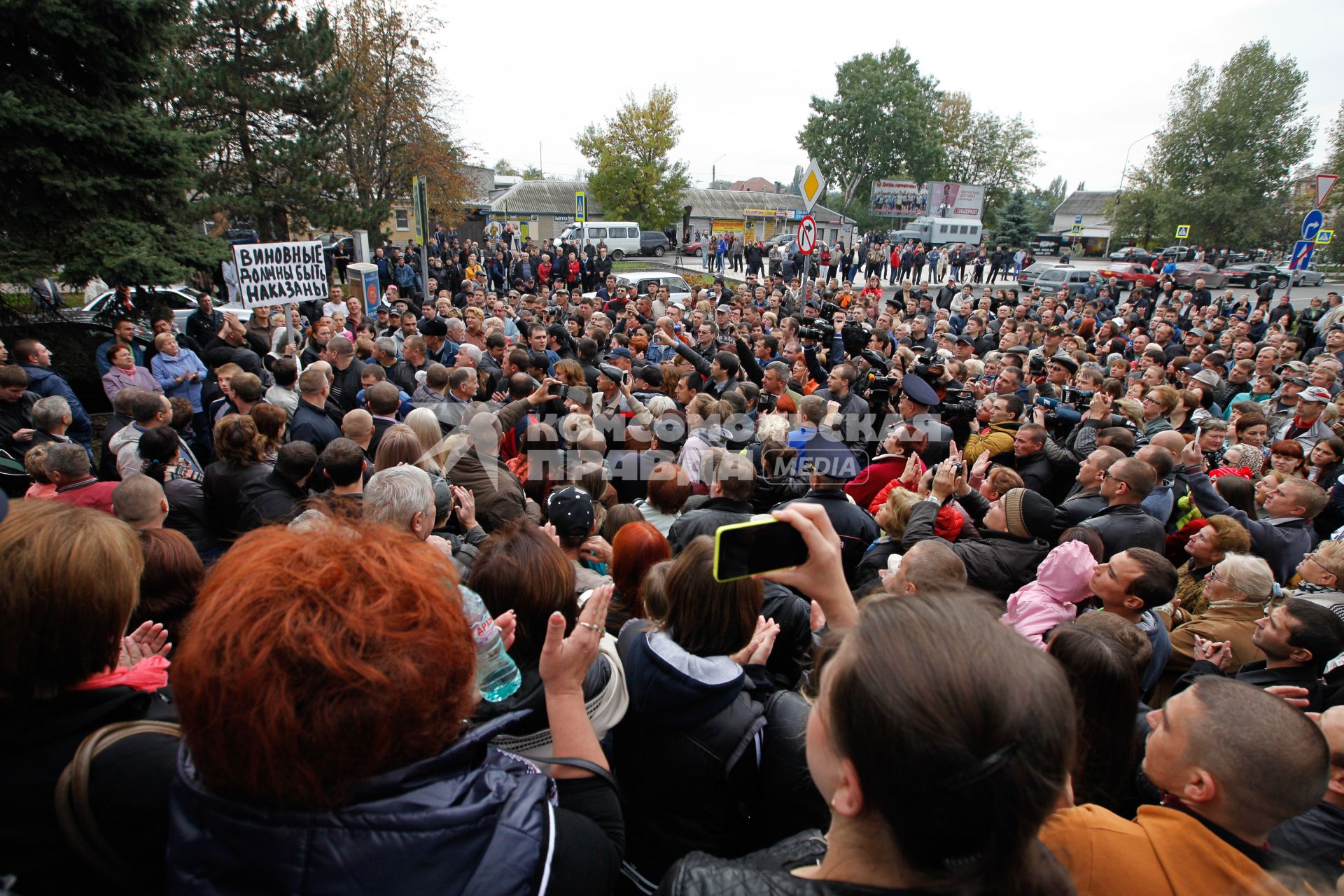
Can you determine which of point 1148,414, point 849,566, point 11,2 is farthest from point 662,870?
point 11,2

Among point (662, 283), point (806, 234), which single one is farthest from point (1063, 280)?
point (806, 234)

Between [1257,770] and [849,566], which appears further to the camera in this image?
[849,566]

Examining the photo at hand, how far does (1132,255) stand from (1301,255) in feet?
133

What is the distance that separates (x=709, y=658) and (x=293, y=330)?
8960 mm

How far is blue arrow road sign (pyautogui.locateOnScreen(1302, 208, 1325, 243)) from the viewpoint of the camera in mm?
10250

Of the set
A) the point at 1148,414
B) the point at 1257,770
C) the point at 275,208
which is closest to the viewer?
the point at 1257,770

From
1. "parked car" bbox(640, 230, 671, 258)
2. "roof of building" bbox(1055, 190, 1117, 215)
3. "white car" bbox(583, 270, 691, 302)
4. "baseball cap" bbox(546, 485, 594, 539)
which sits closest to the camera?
"baseball cap" bbox(546, 485, 594, 539)

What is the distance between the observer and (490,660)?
177 cm

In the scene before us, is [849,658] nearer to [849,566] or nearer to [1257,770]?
[1257,770]

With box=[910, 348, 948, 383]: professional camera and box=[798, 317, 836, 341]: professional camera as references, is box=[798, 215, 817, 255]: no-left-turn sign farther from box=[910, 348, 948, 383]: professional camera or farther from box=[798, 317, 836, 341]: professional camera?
box=[910, 348, 948, 383]: professional camera

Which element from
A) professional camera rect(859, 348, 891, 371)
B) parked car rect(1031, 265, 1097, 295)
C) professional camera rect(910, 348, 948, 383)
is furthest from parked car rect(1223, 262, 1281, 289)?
professional camera rect(859, 348, 891, 371)

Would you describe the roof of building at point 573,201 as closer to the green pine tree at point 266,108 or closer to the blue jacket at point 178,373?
the green pine tree at point 266,108

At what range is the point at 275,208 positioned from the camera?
790 inches

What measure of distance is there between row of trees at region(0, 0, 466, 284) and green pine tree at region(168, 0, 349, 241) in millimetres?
45
